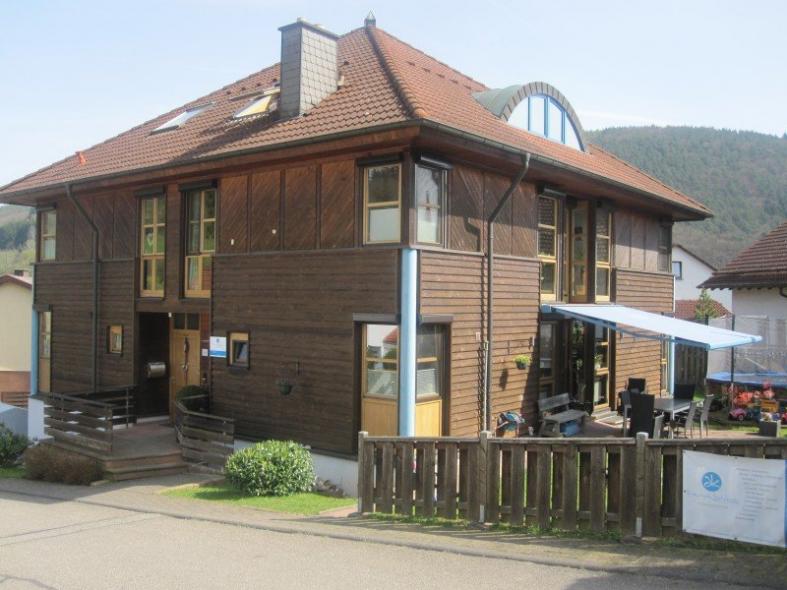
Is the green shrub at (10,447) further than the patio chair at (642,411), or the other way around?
the green shrub at (10,447)

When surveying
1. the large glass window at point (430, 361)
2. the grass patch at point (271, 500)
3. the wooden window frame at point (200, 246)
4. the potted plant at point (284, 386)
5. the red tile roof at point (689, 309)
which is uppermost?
the wooden window frame at point (200, 246)

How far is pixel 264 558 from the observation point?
7234 millimetres

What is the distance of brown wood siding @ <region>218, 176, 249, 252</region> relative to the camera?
14.1 meters

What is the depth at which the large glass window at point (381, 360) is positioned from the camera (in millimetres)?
11898

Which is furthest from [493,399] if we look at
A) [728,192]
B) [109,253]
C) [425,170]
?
[728,192]

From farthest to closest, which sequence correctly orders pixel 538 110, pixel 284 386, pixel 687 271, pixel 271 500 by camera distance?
pixel 687 271
pixel 538 110
pixel 284 386
pixel 271 500

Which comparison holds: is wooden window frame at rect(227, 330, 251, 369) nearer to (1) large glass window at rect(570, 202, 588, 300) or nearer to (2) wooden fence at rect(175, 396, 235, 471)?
(2) wooden fence at rect(175, 396, 235, 471)

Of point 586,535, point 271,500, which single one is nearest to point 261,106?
point 271,500

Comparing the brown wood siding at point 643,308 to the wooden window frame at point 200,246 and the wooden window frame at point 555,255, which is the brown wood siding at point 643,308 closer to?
the wooden window frame at point 555,255

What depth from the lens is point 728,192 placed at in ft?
297

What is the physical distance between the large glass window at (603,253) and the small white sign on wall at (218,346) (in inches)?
327

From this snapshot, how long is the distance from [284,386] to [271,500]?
269 cm

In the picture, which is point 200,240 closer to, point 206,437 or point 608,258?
point 206,437

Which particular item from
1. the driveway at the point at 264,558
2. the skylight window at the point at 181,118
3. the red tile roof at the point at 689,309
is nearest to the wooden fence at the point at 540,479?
the driveway at the point at 264,558
